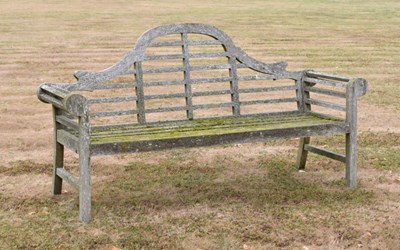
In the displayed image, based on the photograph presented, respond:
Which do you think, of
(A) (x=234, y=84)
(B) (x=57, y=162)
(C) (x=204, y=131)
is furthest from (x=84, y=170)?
(A) (x=234, y=84)

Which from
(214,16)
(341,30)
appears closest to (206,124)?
(341,30)

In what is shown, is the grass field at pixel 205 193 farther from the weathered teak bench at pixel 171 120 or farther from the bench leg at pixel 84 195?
A: the weathered teak bench at pixel 171 120

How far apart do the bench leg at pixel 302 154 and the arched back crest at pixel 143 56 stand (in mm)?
620

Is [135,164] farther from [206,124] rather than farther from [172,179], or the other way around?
[206,124]

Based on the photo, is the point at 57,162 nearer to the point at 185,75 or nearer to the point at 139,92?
the point at 139,92

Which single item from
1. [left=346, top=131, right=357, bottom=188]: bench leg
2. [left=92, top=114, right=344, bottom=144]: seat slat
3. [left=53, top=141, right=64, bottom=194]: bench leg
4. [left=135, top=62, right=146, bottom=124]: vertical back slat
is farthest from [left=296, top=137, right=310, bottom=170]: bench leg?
[left=53, top=141, right=64, bottom=194]: bench leg

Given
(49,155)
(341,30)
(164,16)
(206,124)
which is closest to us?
(206,124)

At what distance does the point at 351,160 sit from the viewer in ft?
22.2

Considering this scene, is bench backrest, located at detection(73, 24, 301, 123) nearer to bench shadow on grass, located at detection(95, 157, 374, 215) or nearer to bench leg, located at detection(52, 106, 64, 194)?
bench leg, located at detection(52, 106, 64, 194)

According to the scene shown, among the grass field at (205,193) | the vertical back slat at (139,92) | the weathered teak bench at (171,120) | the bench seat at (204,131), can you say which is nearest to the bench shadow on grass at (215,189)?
the grass field at (205,193)

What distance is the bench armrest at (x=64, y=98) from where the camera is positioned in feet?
18.3

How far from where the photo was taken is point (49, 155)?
26.4 feet

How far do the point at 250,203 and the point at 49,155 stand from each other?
2624mm

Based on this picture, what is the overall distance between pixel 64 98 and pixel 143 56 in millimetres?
1205
